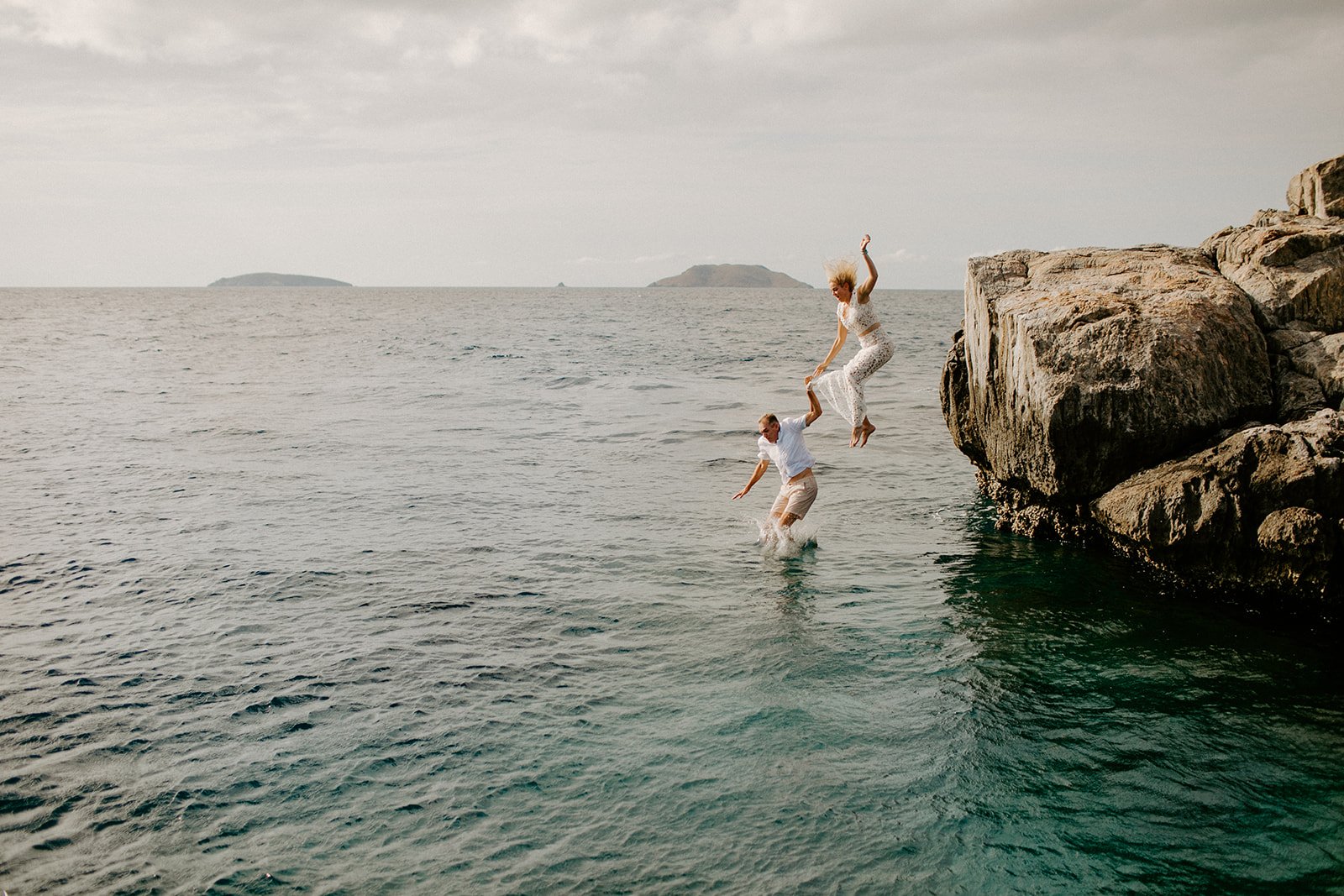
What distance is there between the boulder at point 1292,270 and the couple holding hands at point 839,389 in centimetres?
565

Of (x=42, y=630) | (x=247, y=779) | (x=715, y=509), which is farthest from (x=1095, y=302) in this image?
(x=42, y=630)

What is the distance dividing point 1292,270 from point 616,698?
11763 mm

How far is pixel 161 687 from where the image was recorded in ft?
32.9

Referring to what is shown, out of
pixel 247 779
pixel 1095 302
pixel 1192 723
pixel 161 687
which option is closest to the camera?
pixel 247 779

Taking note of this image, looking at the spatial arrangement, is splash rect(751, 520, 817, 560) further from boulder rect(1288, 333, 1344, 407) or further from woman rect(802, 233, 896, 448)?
boulder rect(1288, 333, 1344, 407)

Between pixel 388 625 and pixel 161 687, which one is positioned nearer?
pixel 161 687

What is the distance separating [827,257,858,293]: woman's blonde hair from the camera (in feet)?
40.9

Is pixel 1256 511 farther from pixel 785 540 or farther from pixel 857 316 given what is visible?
pixel 785 540

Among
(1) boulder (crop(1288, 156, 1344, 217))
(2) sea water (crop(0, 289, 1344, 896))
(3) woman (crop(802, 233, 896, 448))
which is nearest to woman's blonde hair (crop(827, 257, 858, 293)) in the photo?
(3) woman (crop(802, 233, 896, 448))

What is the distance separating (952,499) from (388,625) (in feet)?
37.9

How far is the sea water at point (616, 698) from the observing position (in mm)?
7148

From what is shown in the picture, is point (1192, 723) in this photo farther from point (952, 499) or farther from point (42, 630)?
point (42, 630)

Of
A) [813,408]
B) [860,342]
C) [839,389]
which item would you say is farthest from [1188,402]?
[813,408]

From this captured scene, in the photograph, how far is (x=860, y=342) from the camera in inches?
513
